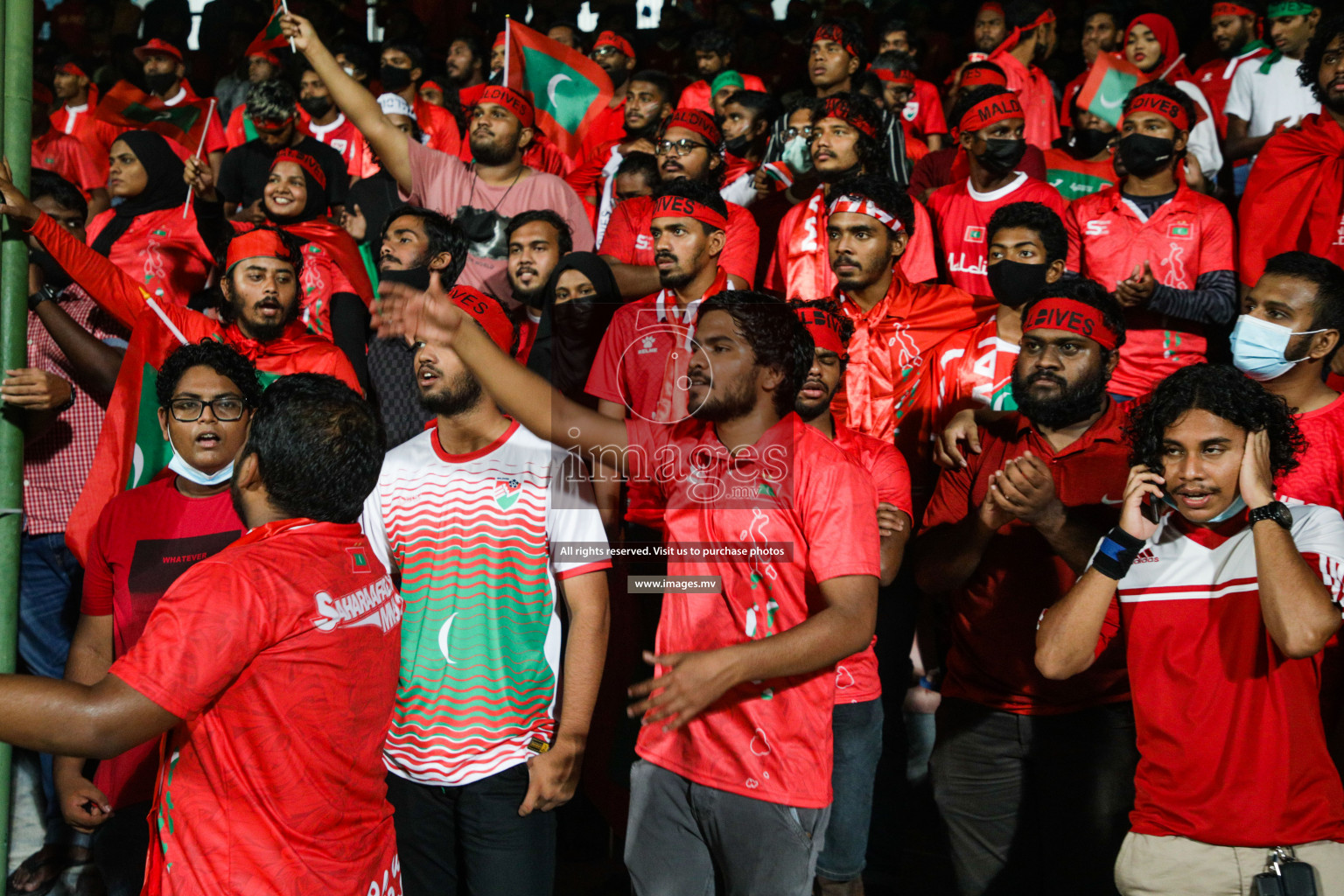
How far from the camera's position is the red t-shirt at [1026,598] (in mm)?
4004

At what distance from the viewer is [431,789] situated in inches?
137

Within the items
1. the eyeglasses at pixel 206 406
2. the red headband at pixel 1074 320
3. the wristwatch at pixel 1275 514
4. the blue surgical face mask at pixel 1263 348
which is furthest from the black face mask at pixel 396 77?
the wristwatch at pixel 1275 514

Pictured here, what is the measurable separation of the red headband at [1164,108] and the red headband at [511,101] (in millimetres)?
3409

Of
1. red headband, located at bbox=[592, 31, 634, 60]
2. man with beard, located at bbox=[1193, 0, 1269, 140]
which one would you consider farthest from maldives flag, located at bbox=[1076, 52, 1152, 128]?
red headband, located at bbox=[592, 31, 634, 60]

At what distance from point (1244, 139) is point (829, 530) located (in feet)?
20.2

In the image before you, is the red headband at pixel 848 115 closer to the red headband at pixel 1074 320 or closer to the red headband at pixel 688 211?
the red headband at pixel 688 211

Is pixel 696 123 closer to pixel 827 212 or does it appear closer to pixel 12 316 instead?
pixel 827 212

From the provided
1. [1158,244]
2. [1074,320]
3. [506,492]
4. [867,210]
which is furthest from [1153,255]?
[506,492]

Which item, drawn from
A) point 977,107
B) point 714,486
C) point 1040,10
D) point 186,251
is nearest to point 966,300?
point 977,107

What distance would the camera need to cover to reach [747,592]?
10.8ft

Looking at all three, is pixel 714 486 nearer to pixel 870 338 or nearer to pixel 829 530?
pixel 829 530

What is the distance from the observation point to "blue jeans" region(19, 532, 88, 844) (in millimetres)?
5457

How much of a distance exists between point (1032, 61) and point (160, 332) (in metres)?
7.43

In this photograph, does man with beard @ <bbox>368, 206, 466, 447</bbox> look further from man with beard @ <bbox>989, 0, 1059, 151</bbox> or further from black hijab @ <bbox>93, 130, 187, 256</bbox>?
man with beard @ <bbox>989, 0, 1059, 151</bbox>
